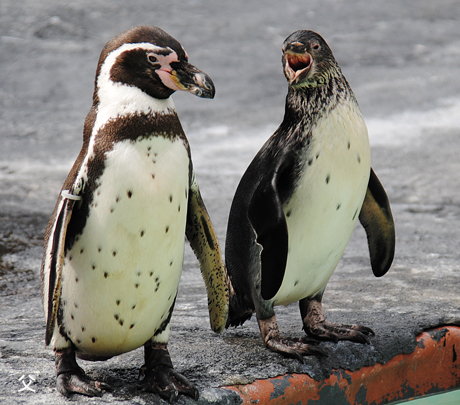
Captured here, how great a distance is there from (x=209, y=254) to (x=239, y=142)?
17.4 ft

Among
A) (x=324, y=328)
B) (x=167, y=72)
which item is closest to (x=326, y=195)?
(x=324, y=328)

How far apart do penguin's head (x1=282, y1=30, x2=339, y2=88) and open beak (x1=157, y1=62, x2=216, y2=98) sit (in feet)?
1.31

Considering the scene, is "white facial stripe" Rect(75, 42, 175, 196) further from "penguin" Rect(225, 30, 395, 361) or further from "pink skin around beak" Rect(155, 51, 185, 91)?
"penguin" Rect(225, 30, 395, 361)

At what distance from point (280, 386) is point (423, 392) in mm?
673

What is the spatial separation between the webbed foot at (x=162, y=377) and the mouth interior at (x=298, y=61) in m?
0.93

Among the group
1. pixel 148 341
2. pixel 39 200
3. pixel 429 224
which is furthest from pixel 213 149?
pixel 148 341

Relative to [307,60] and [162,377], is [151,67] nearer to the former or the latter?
[307,60]

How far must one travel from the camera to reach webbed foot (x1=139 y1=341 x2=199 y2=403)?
1.74 meters

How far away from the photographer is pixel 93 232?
166 cm

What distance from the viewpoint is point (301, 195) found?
6.35 ft

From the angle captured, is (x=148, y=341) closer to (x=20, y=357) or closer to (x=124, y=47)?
(x=20, y=357)

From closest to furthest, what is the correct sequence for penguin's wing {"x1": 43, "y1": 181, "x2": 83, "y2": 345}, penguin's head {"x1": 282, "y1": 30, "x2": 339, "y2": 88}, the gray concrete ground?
penguin's wing {"x1": 43, "y1": 181, "x2": 83, "y2": 345}, penguin's head {"x1": 282, "y1": 30, "x2": 339, "y2": 88}, the gray concrete ground

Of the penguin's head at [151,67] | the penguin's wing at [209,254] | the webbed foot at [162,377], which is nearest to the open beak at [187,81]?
the penguin's head at [151,67]

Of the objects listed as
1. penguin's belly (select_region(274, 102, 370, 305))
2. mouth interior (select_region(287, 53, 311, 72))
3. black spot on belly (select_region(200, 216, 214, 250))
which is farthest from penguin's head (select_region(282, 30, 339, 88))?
black spot on belly (select_region(200, 216, 214, 250))
